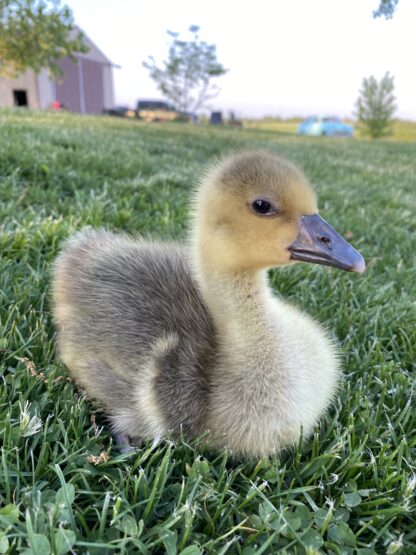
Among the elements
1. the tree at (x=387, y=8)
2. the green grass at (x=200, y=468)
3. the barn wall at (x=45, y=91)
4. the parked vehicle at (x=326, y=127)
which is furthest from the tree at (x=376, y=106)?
the green grass at (x=200, y=468)

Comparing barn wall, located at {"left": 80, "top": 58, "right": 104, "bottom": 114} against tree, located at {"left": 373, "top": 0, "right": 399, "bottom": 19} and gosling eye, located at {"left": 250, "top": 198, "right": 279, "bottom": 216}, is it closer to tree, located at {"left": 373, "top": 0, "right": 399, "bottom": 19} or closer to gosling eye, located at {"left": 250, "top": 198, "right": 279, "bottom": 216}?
tree, located at {"left": 373, "top": 0, "right": 399, "bottom": 19}

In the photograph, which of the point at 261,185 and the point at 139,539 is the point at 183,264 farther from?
the point at 139,539

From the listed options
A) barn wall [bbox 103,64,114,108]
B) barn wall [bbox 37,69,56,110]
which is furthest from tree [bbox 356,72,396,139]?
barn wall [bbox 37,69,56,110]

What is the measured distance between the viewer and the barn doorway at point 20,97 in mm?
24334

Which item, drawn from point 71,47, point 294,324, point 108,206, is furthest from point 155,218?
point 71,47

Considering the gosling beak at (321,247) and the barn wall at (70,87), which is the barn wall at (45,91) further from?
the gosling beak at (321,247)

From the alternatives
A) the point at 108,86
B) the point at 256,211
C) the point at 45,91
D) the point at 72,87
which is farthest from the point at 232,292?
the point at 108,86

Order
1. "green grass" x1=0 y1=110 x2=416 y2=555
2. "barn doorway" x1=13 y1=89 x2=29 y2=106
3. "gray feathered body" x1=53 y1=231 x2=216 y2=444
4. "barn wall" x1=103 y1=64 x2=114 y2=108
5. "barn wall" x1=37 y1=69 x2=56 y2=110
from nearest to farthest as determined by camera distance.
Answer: "green grass" x1=0 y1=110 x2=416 y2=555, "gray feathered body" x1=53 y1=231 x2=216 y2=444, "barn wall" x1=37 y1=69 x2=56 y2=110, "barn doorway" x1=13 y1=89 x2=29 y2=106, "barn wall" x1=103 y1=64 x2=114 y2=108

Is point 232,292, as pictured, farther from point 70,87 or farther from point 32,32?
point 70,87

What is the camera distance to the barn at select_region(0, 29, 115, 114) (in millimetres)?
23938

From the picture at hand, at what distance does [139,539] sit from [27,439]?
0.36 metres

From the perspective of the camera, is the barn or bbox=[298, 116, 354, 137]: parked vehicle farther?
bbox=[298, 116, 354, 137]: parked vehicle

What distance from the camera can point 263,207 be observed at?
1.20 m

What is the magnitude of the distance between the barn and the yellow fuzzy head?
2196cm
